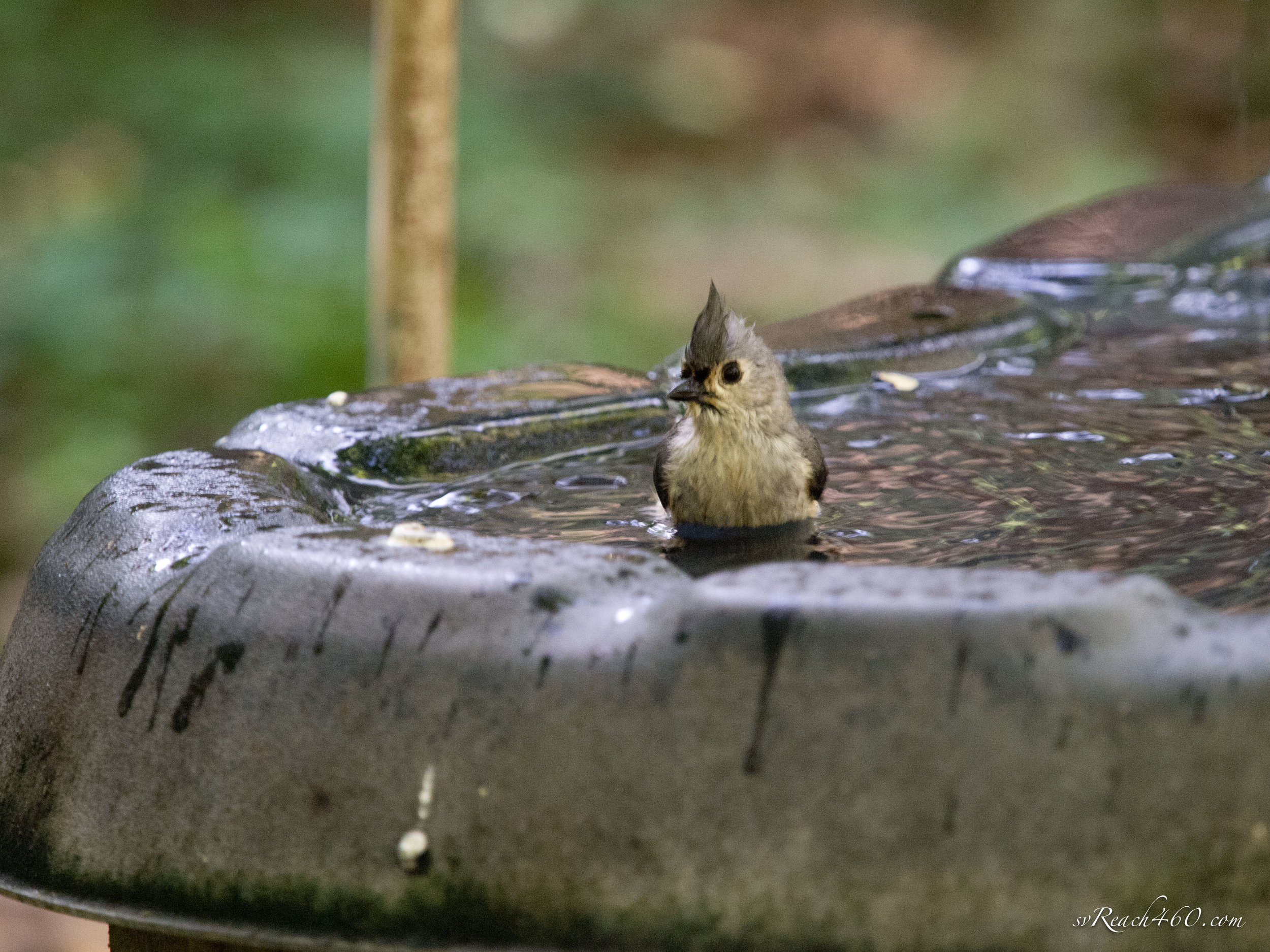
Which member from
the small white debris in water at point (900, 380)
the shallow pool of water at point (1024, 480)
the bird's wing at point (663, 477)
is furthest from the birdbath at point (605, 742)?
the small white debris in water at point (900, 380)

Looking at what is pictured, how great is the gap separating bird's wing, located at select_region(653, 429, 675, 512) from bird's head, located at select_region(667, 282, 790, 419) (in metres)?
0.14

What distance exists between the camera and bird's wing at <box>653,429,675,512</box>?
352cm

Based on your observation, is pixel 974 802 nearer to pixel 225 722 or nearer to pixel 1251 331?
pixel 225 722

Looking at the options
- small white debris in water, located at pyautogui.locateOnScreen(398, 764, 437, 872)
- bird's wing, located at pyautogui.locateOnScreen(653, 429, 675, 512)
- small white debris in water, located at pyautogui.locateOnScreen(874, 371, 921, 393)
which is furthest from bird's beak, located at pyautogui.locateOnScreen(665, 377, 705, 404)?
small white debris in water, located at pyautogui.locateOnScreen(398, 764, 437, 872)

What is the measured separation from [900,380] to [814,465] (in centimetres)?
100

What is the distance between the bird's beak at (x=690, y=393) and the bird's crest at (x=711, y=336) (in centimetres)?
5

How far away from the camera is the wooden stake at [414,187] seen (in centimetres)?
530

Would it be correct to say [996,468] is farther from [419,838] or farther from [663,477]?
[419,838]

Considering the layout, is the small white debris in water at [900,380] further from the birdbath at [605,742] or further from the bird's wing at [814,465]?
the birdbath at [605,742]

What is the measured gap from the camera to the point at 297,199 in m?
9.99

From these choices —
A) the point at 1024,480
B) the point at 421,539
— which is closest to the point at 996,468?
the point at 1024,480

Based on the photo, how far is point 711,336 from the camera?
367 centimetres

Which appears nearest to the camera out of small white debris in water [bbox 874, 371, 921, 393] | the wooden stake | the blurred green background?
small white debris in water [bbox 874, 371, 921, 393]

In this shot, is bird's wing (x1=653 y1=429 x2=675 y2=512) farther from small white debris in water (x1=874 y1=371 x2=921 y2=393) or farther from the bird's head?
small white debris in water (x1=874 y1=371 x2=921 y2=393)
